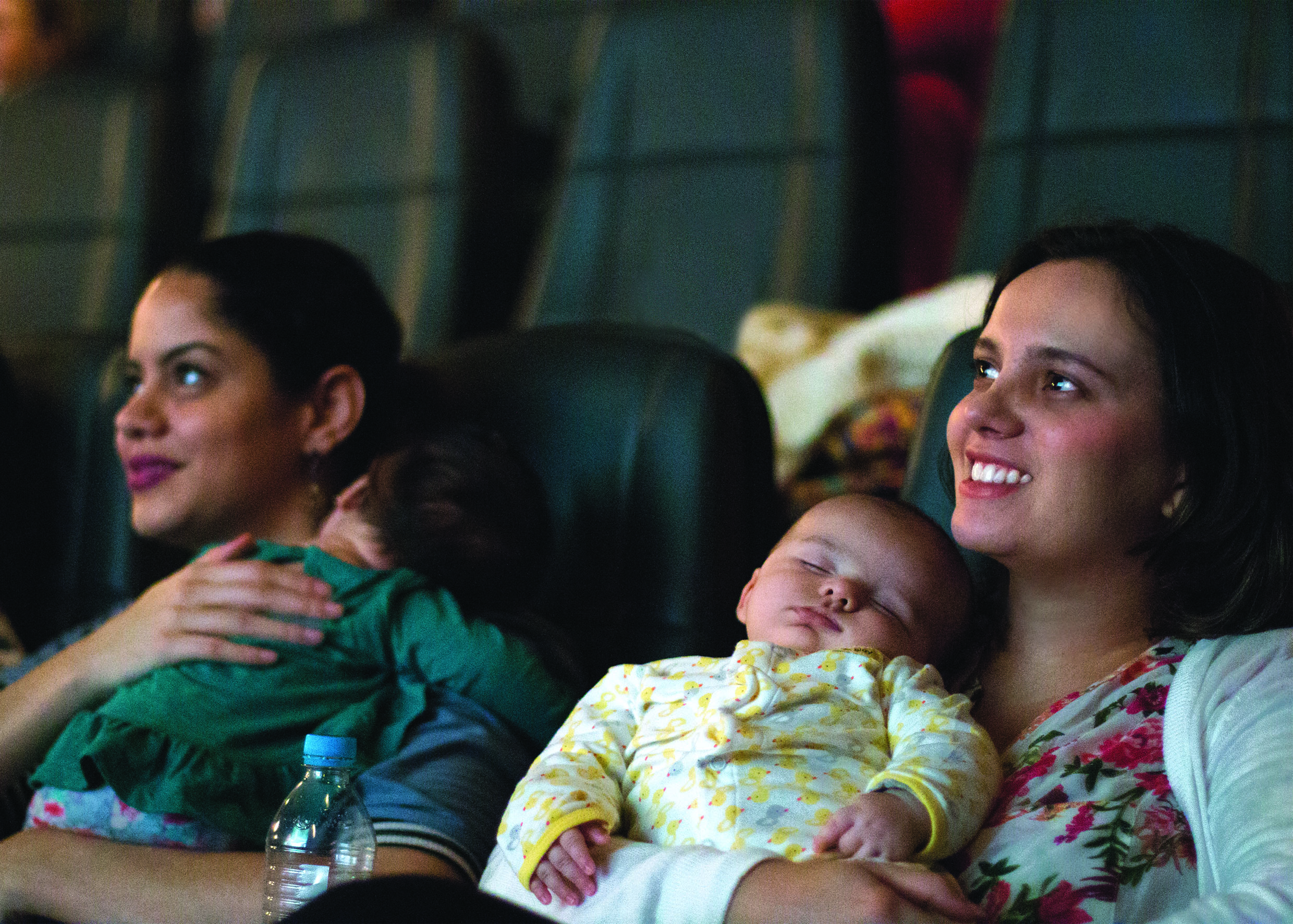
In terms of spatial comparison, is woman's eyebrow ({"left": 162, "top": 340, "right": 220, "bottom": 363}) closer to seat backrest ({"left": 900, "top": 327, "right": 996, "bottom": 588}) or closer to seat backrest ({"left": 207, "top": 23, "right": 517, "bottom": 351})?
seat backrest ({"left": 900, "top": 327, "right": 996, "bottom": 588})

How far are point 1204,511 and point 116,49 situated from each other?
3.71 metres

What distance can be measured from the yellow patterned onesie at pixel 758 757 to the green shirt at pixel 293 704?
0.24m

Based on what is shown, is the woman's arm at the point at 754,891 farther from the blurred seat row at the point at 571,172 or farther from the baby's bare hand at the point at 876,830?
the blurred seat row at the point at 571,172

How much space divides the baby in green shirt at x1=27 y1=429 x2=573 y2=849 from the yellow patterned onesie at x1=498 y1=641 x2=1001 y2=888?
9.8 inches

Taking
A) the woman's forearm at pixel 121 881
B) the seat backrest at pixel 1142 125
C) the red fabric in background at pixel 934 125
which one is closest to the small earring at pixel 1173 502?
the woman's forearm at pixel 121 881

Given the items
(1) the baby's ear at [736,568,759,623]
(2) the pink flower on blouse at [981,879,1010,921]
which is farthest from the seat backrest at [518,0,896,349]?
(2) the pink flower on blouse at [981,879,1010,921]

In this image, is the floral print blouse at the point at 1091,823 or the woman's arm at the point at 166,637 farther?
the woman's arm at the point at 166,637

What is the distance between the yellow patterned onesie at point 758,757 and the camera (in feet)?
3.29

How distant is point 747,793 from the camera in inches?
40.1

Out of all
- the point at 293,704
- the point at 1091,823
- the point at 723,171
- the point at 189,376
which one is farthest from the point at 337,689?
the point at 723,171

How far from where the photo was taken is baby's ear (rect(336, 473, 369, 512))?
153cm

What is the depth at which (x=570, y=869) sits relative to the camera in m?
1.00

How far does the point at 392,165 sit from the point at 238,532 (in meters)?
1.50

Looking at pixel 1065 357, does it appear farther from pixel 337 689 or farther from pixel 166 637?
pixel 166 637
